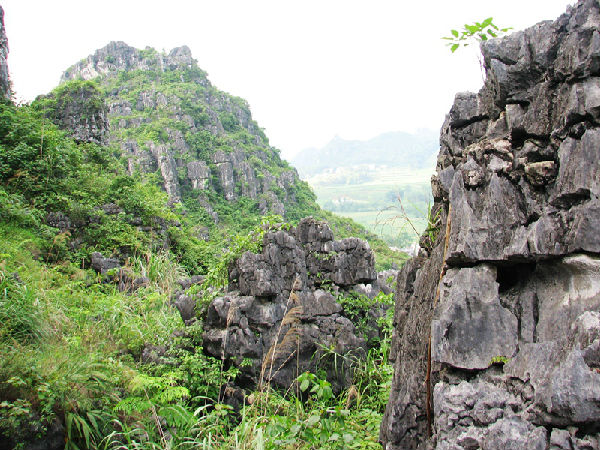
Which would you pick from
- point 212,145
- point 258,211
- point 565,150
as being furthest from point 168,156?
point 565,150

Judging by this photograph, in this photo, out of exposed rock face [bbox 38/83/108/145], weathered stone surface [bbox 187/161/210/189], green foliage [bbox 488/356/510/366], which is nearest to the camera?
green foliage [bbox 488/356/510/366]

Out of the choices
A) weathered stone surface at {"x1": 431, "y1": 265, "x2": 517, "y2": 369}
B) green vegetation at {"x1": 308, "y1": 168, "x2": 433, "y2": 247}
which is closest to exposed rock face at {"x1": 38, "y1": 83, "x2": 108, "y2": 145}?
green vegetation at {"x1": 308, "y1": 168, "x2": 433, "y2": 247}

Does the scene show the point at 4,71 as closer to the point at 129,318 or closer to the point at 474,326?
the point at 129,318

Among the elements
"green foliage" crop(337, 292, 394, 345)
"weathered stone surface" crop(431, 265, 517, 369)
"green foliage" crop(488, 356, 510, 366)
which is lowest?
"green foliage" crop(337, 292, 394, 345)

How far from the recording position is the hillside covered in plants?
10.2 feet

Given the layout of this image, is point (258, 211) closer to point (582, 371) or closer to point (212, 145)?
point (212, 145)

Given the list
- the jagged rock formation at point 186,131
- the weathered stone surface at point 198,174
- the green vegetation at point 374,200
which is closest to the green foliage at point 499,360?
the green vegetation at point 374,200

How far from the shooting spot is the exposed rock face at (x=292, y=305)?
5.00m

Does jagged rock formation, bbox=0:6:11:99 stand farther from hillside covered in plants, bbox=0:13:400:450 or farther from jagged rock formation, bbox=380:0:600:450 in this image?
jagged rock formation, bbox=380:0:600:450

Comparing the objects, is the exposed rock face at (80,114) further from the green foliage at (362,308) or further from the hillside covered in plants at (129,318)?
the green foliage at (362,308)

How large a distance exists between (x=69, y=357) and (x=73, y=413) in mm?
669

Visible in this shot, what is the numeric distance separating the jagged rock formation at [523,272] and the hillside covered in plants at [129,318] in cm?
101

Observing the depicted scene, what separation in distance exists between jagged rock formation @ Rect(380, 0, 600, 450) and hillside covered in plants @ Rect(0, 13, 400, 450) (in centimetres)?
101

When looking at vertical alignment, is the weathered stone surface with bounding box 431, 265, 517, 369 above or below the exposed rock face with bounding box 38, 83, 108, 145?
below
